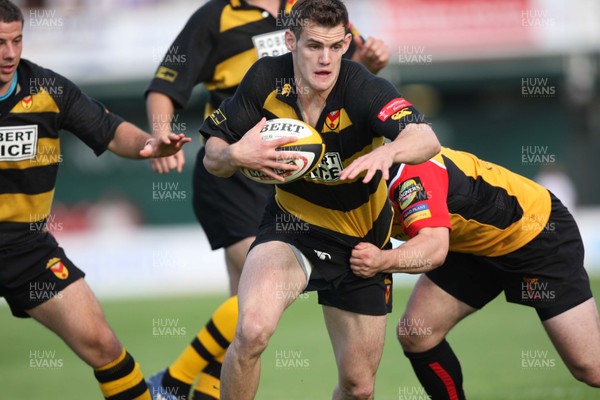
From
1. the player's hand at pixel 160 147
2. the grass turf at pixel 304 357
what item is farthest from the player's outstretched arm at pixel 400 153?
the grass turf at pixel 304 357

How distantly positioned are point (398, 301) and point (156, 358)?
518cm

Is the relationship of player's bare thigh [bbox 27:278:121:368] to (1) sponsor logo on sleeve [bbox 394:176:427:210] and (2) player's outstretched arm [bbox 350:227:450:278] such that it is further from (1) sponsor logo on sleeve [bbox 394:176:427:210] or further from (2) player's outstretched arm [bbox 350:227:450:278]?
(1) sponsor logo on sleeve [bbox 394:176:427:210]

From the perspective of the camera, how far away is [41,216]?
19.2 ft

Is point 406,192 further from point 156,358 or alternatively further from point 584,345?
point 156,358

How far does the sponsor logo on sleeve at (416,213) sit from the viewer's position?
514 centimetres

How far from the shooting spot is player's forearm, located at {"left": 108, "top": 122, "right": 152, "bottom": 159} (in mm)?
5938

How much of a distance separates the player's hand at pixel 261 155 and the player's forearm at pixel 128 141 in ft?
4.36

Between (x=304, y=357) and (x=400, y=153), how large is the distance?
17.8ft

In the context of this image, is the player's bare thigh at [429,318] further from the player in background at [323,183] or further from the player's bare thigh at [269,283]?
the player's bare thigh at [269,283]

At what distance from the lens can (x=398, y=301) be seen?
556 inches

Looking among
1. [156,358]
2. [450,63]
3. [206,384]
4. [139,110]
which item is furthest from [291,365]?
[139,110]

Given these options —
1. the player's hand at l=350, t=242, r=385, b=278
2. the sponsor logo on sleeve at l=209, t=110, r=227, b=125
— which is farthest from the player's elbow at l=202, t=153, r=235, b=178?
the player's hand at l=350, t=242, r=385, b=278

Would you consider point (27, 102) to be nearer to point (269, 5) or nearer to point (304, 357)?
point (269, 5)

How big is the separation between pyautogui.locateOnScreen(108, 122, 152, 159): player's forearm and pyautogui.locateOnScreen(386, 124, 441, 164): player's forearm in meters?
1.95
